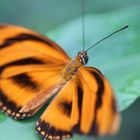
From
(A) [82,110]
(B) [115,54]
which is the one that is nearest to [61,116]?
(A) [82,110]

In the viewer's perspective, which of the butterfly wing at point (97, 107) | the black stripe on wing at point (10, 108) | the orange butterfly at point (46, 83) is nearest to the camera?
the butterfly wing at point (97, 107)

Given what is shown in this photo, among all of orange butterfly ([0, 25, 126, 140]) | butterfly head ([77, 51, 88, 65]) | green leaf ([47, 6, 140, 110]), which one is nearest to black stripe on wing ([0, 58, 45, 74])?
orange butterfly ([0, 25, 126, 140])

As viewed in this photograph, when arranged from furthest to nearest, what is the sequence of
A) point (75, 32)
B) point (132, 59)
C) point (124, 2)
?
point (124, 2) < point (75, 32) < point (132, 59)

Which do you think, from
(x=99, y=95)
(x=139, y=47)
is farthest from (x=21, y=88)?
(x=139, y=47)

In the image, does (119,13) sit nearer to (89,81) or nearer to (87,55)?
(87,55)

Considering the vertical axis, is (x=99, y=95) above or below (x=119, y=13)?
below

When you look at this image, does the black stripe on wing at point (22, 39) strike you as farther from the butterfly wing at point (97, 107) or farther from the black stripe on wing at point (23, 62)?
the butterfly wing at point (97, 107)

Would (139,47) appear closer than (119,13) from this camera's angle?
Yes

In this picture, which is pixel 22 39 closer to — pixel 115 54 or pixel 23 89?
pixel 23 89

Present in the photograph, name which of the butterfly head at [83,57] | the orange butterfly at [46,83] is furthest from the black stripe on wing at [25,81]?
the butterfly head at [83,57]

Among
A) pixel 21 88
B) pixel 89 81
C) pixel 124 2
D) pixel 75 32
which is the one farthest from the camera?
pixel 124 2
